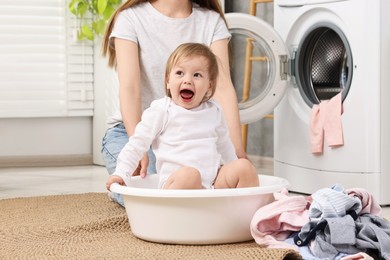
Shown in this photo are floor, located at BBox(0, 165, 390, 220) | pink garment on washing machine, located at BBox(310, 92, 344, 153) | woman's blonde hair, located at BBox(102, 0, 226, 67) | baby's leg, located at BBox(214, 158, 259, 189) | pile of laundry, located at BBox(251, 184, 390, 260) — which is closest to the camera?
pile of laundry, located at BBox(251, 184, 390, 260)

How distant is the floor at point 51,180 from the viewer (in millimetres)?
3221

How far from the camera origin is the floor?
3.22 meters

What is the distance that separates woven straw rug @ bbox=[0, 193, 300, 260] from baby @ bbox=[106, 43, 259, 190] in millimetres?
175

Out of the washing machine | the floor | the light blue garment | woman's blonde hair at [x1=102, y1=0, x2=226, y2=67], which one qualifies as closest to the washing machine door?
the washing machine

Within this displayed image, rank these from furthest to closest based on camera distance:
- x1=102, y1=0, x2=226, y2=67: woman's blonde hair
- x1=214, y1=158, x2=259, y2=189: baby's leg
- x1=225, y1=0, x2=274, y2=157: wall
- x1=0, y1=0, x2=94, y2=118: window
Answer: x1=0, y1=0, x2=94, y2=118: window, x1=225, y1=0, x2=274, y2=157: wall, x1=102, y1=0, x2=226, y2=67: woman's blonde hair, x1=214, y1=158, x2=259, y2=189: baby's leg

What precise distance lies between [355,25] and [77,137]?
193 centimetres

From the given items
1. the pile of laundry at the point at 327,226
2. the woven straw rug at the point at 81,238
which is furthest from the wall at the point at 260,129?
the pile of laundry at the point at 327,226

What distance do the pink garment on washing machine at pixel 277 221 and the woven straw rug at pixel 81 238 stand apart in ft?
0.15

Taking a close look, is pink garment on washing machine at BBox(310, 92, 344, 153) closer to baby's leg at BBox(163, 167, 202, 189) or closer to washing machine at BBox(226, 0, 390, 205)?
washing machine at BBox(226, 0, 390, 205)

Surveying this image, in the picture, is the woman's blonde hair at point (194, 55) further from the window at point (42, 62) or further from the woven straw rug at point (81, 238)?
the window at point (42, 62)

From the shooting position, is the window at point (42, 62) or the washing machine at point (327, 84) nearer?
the washing machine at point (327, 84)

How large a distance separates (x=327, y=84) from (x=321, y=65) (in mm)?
81

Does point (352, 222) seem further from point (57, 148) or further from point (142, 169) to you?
point (57, 148)

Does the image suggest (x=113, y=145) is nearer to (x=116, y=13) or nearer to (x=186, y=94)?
(x=116, y=13)
